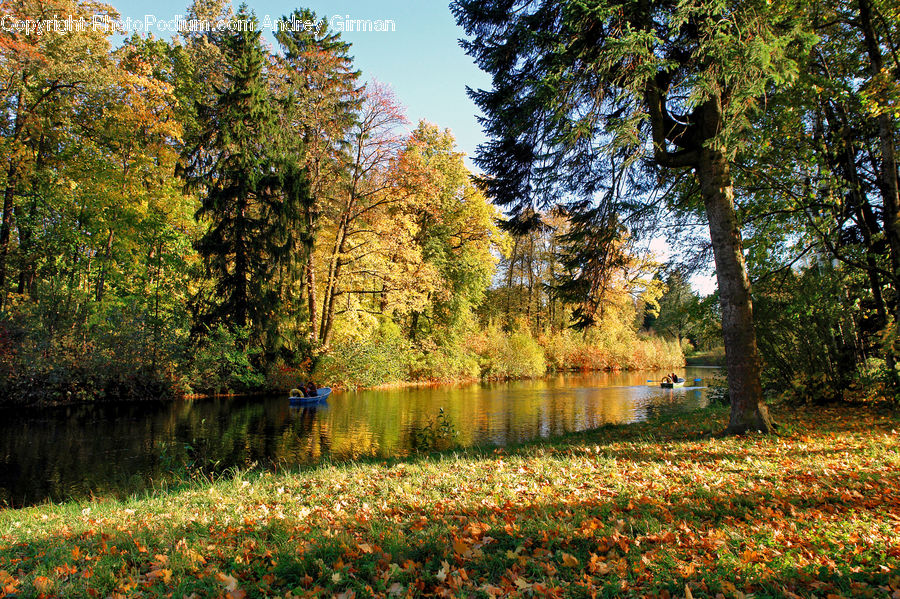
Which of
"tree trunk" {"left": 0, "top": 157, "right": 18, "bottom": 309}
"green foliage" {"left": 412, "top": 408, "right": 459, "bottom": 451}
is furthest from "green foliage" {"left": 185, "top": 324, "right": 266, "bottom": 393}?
"green foliage" {"left": 412, "top": 408, "right": 459, "bottom": 451}

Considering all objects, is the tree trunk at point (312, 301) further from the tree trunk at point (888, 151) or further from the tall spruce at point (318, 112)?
the tree trunk at point (888, 151)

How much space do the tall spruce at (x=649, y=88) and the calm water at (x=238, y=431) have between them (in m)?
5.40

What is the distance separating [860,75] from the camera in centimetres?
1065

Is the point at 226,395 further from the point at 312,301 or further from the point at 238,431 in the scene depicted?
the point at 238,431

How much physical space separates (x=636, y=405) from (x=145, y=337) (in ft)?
61.3

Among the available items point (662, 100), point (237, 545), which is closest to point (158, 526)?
point (237, 545)

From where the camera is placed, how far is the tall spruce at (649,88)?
21.5 ft

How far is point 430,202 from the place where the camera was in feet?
87.7

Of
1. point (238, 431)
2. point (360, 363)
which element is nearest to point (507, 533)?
point (238, 431)

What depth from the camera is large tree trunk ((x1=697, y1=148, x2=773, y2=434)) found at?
24.9 ft

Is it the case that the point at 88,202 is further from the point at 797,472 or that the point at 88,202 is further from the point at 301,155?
the point at 797,472

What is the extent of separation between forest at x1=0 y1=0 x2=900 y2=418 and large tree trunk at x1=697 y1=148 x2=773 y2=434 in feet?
0.14

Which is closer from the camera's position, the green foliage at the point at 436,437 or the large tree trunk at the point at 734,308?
the large tree trunk at the point at 734,308

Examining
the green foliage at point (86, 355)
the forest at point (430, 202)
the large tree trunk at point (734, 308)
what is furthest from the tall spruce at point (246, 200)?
the large tree trunk at point (734, 308)
